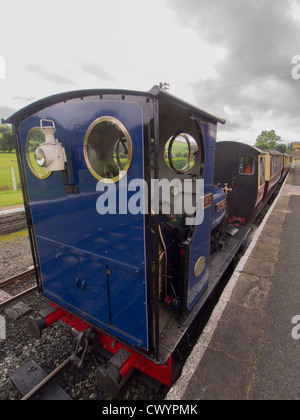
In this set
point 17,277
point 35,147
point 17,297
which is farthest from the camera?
point 17,277

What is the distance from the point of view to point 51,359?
10.7 ft

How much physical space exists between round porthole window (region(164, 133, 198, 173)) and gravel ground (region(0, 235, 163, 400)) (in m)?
2.97

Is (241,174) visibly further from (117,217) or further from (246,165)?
(117,217)

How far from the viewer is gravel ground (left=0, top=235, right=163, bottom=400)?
2844 millimetres

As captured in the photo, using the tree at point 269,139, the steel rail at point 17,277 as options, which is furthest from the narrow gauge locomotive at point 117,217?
the tree at point 269,139

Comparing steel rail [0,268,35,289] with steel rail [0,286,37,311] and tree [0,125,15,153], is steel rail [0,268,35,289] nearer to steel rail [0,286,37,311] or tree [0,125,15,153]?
steel rail [0,286,37,311]

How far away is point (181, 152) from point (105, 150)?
56.5 inches

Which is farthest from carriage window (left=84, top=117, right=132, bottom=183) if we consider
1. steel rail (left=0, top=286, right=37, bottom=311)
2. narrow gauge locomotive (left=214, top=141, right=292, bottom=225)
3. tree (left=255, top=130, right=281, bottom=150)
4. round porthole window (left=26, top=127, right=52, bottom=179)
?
tree (left=255, top=130, right=281, bottom=150)

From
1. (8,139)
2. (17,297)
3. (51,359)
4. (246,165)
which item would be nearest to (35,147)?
(51,359)

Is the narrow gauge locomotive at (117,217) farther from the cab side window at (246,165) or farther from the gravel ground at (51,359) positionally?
the cab side window at (246,165)

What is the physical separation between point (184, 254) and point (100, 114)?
6.44 ft

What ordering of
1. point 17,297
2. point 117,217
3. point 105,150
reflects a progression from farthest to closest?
point 17,297, point 105,150, point 117,217
